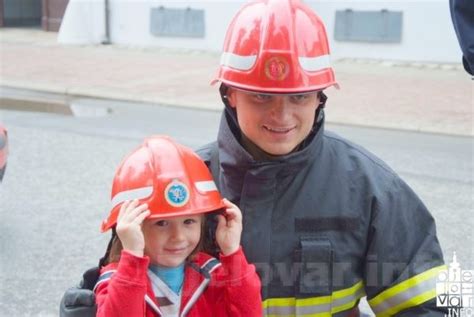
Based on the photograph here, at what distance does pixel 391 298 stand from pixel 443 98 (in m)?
10.1

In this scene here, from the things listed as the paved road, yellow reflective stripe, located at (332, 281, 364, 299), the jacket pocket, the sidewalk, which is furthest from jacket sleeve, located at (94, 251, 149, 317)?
the sidewalk

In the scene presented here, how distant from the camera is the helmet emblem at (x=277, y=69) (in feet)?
6.84

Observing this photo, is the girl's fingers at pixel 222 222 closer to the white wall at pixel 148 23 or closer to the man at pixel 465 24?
the man at pixel 465 24

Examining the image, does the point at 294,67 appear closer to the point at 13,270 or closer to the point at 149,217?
the point at 149,217

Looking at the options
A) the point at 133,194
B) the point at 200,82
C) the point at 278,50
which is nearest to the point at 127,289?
the point at 133,194

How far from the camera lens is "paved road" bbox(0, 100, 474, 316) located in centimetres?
501

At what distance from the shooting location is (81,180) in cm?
697

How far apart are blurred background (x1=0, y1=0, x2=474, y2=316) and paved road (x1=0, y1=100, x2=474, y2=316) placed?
2 centimetres

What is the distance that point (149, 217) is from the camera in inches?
83.0

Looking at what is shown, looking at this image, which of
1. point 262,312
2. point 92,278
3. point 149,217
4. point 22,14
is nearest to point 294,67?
point 149,217

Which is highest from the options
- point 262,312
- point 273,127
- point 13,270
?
point 273,127

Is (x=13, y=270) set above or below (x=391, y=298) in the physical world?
below

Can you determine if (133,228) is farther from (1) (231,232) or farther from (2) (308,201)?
(2) (308,201)

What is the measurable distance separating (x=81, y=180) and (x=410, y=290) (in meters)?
5.12
